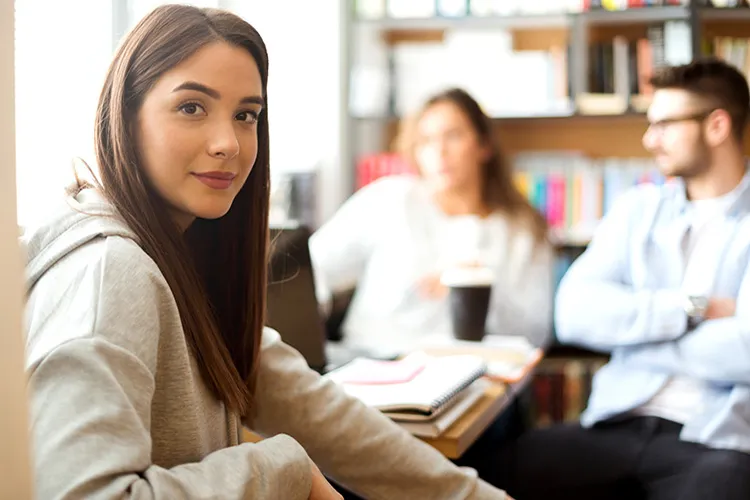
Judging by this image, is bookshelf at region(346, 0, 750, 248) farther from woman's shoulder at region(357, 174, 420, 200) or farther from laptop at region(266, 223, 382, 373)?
laptop at region(266, 223, 382, 373)

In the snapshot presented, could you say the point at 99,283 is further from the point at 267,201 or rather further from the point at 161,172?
the point at 267,201

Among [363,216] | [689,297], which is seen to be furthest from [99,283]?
[363,216]

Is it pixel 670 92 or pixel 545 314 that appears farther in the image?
pixel 545 314

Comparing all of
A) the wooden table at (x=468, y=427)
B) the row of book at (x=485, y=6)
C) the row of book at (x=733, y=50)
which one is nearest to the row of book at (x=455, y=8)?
the row of book at (x=485, y=6)

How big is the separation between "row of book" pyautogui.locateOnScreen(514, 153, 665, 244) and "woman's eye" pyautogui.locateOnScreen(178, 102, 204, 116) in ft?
7.48

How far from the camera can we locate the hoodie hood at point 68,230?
0.82 m

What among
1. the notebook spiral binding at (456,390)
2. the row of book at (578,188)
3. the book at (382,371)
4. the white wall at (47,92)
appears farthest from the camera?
the row of book at (578,188)

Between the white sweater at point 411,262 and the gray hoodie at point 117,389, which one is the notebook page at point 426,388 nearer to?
the gray hoodie at point 117,389

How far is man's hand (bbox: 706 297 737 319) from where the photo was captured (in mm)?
1792

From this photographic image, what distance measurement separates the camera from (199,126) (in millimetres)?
954

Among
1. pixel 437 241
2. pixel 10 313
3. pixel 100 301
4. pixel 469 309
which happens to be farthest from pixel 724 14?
pixel 10 313

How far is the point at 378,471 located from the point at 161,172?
0.53 meters

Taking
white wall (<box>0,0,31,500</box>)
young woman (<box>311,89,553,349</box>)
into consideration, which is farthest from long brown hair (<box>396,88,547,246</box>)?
white wall (<box>0,0,31,500</box>)

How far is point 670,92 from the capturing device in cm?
203
